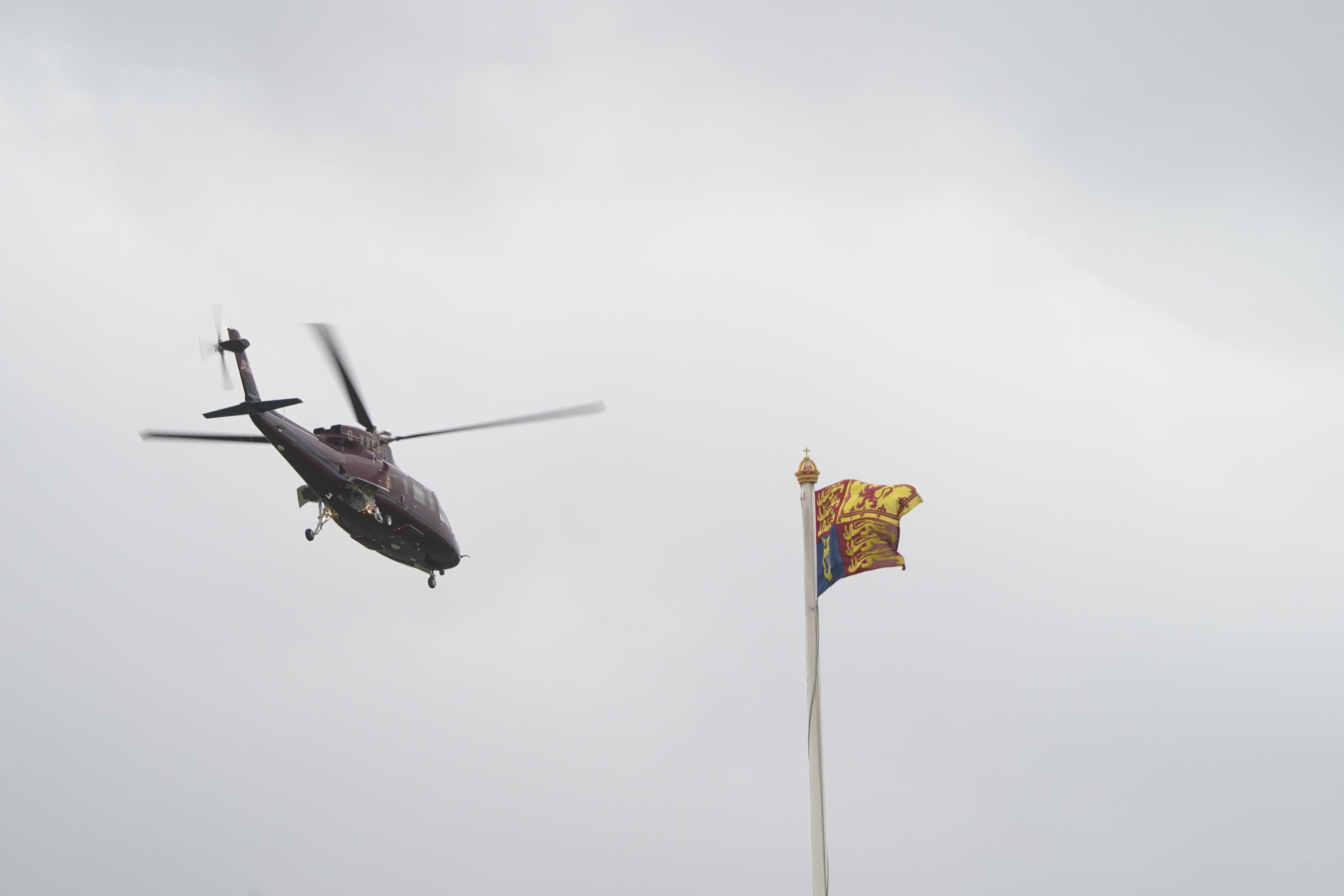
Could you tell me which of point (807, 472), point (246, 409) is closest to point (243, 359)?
point (246, 409)

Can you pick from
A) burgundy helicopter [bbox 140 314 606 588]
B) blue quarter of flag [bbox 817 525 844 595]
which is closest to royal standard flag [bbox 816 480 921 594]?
blue quarter of flag [bbox 817 525 844 595]

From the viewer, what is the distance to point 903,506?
84.0 feet

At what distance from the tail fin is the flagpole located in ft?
67.9

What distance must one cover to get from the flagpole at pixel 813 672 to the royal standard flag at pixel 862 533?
27 centimetres

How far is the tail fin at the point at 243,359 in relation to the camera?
133ft

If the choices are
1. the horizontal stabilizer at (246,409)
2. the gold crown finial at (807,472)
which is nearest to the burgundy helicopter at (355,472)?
the horizontal stabilizer at (246,409)

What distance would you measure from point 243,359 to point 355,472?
4.57 meters

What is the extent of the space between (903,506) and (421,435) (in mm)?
25031

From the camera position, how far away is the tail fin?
40688mm

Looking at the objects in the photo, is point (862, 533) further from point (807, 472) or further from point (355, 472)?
point (355, 472)

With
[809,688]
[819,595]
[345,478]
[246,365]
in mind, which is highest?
[246,365]

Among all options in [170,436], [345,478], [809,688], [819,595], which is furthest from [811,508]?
[170,436]

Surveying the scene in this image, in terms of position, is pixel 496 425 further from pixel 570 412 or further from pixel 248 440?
pixel 248 440

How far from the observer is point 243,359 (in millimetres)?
41594
